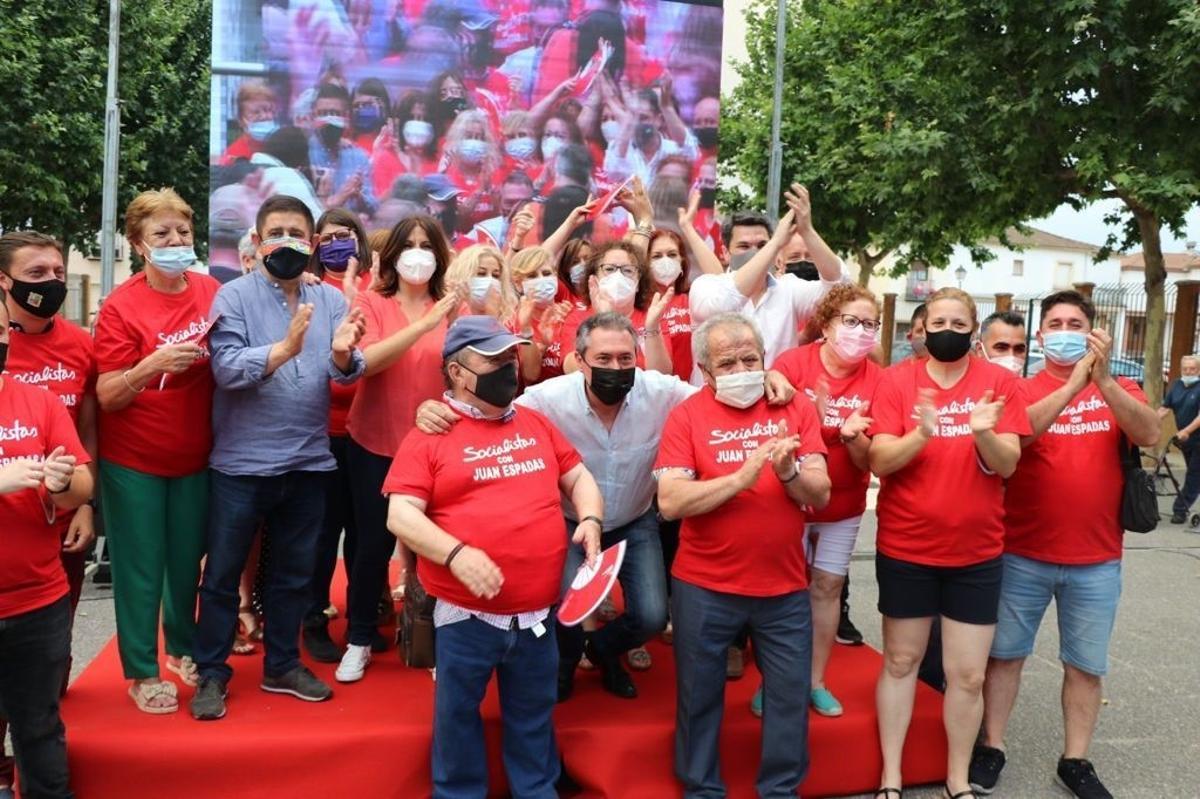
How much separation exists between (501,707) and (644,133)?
9387 millimetres

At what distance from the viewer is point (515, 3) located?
11312 mm

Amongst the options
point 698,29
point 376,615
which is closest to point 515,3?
point 698,29

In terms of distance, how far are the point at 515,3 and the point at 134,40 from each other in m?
8.76

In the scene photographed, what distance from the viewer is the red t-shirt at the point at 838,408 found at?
12.6ft

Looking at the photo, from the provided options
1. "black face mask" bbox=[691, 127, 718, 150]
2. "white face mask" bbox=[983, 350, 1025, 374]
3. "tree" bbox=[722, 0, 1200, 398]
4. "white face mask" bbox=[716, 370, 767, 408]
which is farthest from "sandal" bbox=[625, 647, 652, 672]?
"tree" bbox=[722, 0, 1200, 398]

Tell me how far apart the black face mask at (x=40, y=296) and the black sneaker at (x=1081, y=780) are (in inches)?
161

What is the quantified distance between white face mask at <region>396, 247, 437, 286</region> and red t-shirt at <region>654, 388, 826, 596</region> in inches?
47.7

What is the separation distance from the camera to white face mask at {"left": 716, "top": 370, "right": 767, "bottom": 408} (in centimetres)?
334

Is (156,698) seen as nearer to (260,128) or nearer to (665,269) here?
(665,269)

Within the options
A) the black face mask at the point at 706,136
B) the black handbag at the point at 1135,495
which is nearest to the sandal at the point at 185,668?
the black handbag at the point at 1135,495

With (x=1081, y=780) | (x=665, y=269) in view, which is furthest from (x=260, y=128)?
(x=1081, y=780)

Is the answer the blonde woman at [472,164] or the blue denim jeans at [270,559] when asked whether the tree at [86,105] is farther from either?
the blue denim jeans at [270,559]

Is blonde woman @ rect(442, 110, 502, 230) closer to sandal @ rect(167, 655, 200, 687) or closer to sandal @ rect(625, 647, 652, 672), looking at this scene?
sandal @ rect(625, 647, 652, 672)

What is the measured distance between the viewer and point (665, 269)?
4500mm
